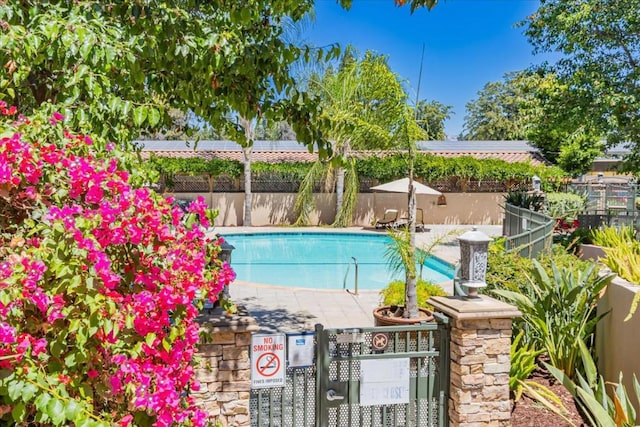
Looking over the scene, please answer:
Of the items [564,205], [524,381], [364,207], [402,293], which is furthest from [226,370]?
[364,207]

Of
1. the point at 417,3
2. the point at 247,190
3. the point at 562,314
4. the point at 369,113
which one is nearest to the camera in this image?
the point at 417,3

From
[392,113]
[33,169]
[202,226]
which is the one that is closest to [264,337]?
[202,226]

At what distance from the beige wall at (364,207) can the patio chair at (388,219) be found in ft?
2.70

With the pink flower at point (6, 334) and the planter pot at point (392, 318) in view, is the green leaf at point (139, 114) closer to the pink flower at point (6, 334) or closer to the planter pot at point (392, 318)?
the pink flower at point (6, 334)

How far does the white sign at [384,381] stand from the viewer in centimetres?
506

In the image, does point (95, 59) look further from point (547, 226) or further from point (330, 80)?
Answer: point (330, 80)

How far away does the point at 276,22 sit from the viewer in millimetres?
6379

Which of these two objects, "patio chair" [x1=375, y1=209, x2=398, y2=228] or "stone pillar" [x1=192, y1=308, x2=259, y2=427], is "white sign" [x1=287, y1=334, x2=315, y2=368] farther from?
"patio chair" [x1=375, y1=209, x2=398, y2=228]

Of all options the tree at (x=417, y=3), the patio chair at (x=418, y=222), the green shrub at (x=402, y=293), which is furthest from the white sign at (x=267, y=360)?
the patio chair at (x=418, y=222)

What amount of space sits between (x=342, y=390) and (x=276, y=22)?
442cm

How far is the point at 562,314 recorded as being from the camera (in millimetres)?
6164

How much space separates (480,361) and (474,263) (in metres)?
1.00

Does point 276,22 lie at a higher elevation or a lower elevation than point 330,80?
lower

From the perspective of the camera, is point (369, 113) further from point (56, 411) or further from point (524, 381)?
point (56, 411)
